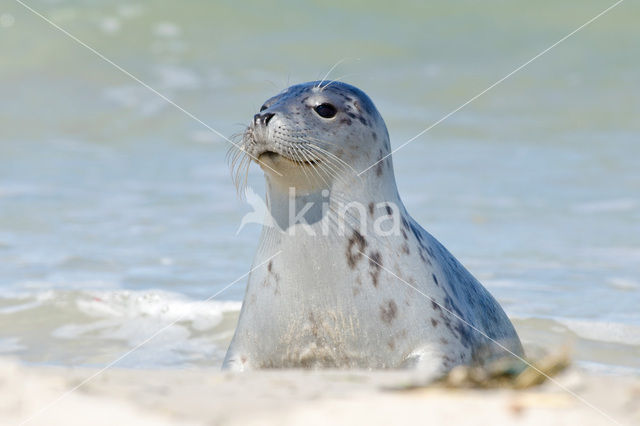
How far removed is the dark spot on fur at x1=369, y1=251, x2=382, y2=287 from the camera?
15.5 ft

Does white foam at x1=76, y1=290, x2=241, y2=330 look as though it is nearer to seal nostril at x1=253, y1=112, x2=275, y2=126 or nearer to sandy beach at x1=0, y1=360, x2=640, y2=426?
seal nostril at x1=253, y1=112, x2=275, y2=126

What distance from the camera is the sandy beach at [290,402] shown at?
273cm

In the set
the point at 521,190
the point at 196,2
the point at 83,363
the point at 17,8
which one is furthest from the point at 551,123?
the point at 83,363

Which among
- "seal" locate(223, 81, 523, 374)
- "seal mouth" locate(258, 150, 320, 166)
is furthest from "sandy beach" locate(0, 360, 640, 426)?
"seal mouth" locate(258, 150, 320, 166)

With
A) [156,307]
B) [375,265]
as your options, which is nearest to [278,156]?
[375,265]

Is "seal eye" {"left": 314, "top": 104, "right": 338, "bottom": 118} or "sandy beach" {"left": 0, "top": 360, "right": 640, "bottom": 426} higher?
"seal eye" {"left": 314, "top": 104, "right": 338, "bottom": 118}

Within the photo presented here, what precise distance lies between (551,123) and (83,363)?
1128cm

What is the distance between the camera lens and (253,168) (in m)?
13.3

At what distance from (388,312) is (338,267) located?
32 cm

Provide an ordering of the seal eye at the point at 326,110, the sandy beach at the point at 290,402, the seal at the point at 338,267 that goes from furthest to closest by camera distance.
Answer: the seal eye at the point at 326,110 → the seal at the point at 338,267 → the sandy beach at the point at 290,402

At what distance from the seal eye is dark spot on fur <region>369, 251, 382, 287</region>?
28.6 inches

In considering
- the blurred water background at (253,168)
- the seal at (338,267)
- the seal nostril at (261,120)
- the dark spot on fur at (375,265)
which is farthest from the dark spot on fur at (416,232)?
the blurred water background at (253,168)

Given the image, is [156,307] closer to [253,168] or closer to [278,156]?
[278,156]

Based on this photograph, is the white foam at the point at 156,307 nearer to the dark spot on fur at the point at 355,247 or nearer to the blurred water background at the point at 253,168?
the blurred water background at the point at 253,168
